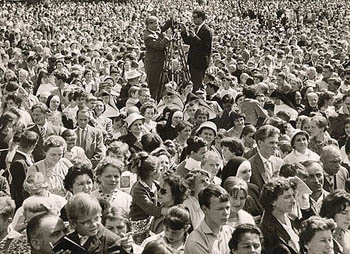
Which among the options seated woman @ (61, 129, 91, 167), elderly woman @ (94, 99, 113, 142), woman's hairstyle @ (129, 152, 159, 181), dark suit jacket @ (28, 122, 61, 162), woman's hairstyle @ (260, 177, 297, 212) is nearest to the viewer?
woman's hairstyle @ (260, 177, 297, 212)

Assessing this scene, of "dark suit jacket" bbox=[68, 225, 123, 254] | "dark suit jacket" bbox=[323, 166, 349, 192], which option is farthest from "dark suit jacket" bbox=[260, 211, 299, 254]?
"dark suit jacket" bbox=[323, 166, 349, 192]

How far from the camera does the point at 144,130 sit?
8.50 m

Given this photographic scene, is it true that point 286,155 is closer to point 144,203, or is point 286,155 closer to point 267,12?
point 144,203

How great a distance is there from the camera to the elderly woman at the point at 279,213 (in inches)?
199

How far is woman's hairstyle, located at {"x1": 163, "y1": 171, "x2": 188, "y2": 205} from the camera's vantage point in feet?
18.0

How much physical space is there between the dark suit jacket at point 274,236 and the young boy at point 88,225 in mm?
1108

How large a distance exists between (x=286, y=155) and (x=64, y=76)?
16.3 feet

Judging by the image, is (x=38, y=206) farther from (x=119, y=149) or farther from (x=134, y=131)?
(x=134, y=131)

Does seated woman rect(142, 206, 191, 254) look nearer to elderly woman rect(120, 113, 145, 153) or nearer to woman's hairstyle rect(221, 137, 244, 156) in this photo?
woman's hairstyle rect(221, 137, 244, 156)

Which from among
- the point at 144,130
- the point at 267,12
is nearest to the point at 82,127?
the point at 144,130

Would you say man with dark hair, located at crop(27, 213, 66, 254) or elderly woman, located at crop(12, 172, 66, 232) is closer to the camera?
man with dark hair, located at crop(27, 213, 66, 254)

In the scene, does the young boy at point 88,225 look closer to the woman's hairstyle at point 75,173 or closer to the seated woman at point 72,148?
the woman's hairstyle at point 75,173

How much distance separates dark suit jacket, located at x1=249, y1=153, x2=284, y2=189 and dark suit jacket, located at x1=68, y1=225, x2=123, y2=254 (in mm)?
2251

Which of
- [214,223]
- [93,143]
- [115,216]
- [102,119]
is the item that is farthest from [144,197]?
[102,119]
